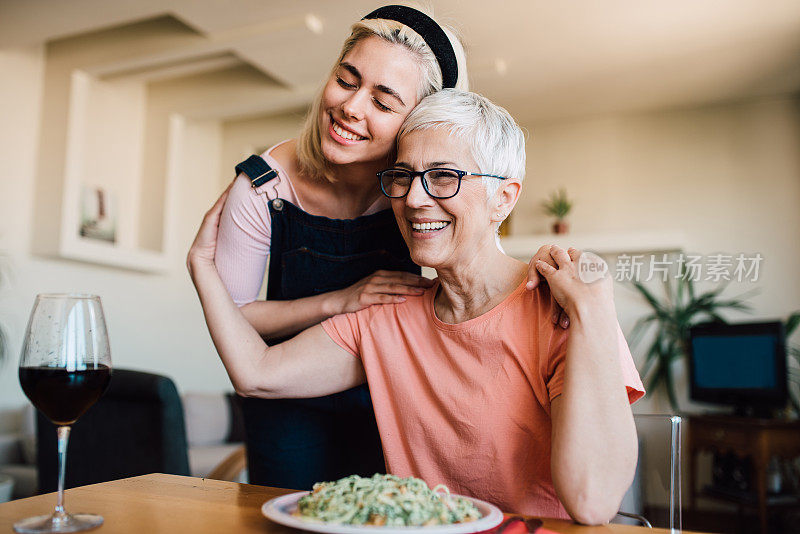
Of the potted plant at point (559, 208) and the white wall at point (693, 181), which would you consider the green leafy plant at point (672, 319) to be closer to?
the white wall at point (693, 181)

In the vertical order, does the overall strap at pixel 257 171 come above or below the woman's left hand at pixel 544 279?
above

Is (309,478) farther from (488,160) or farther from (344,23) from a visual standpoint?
(344,23)

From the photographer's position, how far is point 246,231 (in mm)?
1578

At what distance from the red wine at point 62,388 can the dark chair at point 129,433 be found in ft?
4.49

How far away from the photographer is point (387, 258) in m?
1.68

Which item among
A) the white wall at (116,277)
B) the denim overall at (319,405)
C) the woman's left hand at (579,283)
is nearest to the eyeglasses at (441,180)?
Answer: the woman's left hand at (579,283)

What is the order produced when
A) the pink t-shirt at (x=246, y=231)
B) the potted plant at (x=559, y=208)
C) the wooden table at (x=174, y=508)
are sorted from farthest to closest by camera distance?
1. the potted plant at (x=559, y=208)
2. the pink t-shirt at (x=246, y=231)
3. the wooden table at (x=174, y=508)

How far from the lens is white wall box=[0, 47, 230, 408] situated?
4508mm

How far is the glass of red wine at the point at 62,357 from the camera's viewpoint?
2.68ft

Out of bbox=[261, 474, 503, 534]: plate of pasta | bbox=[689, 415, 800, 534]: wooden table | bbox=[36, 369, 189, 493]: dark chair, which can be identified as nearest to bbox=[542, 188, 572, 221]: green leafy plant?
bbox=[689, 415, 800, 534]: wooden table

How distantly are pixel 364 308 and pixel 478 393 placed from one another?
1.20ft

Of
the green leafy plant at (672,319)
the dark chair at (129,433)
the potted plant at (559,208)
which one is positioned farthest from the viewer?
the potted plant at (559,208)

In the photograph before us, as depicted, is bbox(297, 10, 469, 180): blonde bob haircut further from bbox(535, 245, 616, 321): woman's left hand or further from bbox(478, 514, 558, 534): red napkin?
bbox(478, 514, 558, 534): red napkin

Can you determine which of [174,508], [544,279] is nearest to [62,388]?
[174,508]
